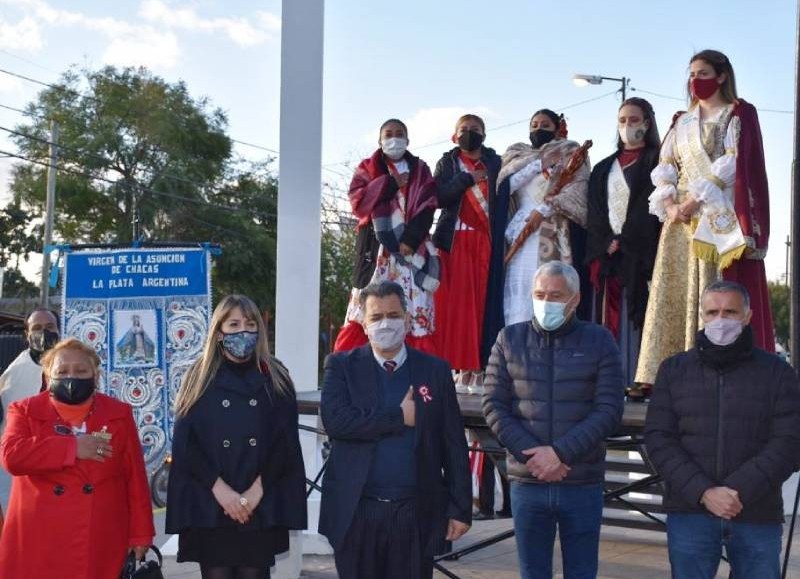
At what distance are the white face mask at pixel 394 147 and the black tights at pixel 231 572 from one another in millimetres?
3234

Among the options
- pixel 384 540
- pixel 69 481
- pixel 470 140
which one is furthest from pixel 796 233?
pixel 69 481

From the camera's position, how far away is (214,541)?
14.7 feet

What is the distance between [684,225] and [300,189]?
2.46 m

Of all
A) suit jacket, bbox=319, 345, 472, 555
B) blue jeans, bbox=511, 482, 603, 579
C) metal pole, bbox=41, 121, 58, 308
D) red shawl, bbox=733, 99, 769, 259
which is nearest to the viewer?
suit jacket, bbox=319, 345, 472, 555

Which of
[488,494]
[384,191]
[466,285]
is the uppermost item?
[384,191]

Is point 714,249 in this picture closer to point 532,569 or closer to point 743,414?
point 743,414

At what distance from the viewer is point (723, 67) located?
6.03 meters

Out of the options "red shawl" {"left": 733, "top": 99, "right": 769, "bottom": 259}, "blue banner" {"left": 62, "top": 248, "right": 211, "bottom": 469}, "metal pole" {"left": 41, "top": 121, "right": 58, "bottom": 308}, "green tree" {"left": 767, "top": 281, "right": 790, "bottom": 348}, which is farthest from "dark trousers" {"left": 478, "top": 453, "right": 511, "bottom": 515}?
"green tree" {"left": 767, "top": 281, "right": 790, "bottom": 348}

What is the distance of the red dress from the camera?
7.14 m

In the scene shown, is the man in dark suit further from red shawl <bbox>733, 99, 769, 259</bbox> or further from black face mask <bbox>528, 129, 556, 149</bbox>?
black face mask <bbox>528, 129, 556, 149</bbox>

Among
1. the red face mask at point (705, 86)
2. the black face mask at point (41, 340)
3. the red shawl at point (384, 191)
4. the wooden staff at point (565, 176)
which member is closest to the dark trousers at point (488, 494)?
the wooden staff at point (565, 176)

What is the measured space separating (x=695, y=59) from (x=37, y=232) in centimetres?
3242

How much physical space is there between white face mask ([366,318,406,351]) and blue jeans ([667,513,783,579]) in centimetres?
133

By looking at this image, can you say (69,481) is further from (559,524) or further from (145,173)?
(145,173)
